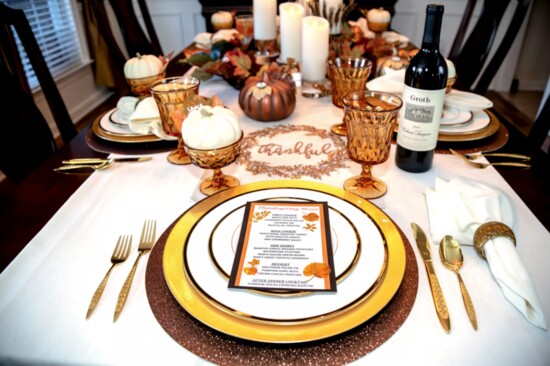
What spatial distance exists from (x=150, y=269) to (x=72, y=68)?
121 inches

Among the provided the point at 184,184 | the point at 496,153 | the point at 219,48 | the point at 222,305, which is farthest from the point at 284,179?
the point at 219,48

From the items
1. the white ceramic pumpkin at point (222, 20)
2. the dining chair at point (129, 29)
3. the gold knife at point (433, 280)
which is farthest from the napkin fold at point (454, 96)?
the dining chair at point (129, 29)

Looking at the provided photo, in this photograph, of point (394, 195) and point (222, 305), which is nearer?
point (222, 305)

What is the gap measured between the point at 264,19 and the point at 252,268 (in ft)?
3.82

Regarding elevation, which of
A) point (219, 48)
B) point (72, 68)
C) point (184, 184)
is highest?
point (219, 48)

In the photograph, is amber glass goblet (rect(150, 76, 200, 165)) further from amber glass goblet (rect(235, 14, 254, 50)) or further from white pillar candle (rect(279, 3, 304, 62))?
amber glass goblet (rect(235, 14, 254, 50))

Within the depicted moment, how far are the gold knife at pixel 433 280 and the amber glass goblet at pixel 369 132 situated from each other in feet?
0.40

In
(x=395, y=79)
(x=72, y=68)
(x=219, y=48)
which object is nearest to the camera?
(x=395, y=79)

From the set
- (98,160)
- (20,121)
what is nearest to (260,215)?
(98,160)

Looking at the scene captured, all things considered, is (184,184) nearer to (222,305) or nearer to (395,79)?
(222,305)

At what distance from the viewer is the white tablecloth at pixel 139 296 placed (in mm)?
425

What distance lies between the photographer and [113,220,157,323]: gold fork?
483 millimetres

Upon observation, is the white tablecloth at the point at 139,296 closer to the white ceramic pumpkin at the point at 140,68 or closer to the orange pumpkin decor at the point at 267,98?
the orange pumpkin decor at the point at 267,98

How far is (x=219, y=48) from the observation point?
130 centimetres
